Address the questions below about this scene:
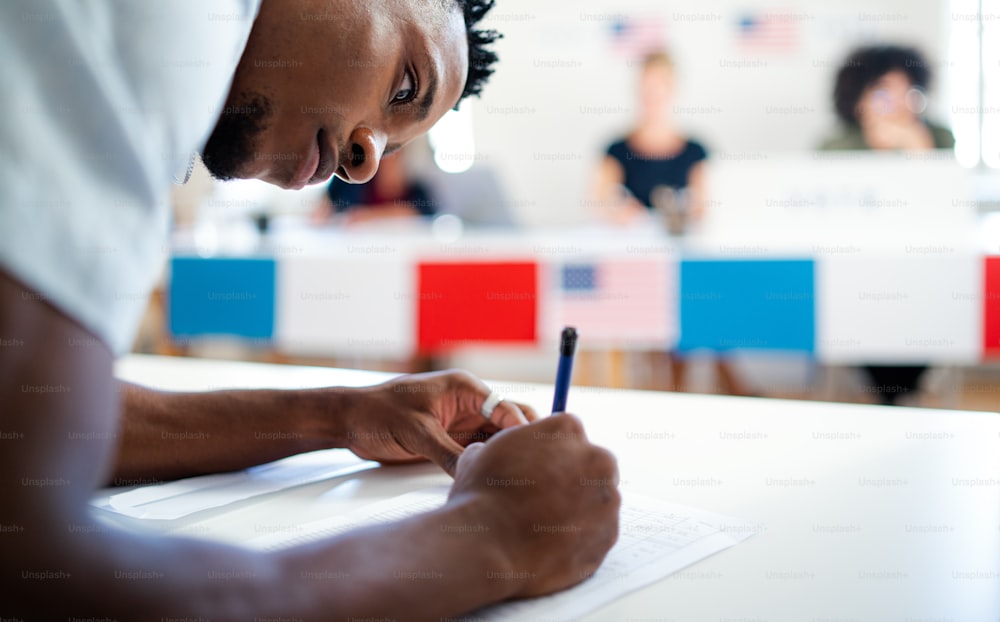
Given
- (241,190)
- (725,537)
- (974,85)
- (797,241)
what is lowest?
(725,537)

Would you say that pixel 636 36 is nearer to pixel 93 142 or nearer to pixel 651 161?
pixel 651 161

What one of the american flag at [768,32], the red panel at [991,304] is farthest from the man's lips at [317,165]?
the american flag at [768,32]

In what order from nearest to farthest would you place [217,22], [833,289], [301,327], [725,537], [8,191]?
[8,191] → [217,22] → [725,537] → [833,289] → [301,327]

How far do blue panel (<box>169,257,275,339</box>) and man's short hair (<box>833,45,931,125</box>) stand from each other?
9.37ft

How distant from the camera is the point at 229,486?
0.87m

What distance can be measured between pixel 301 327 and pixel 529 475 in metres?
2.60

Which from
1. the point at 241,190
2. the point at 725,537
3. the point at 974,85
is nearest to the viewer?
the point at 725,537

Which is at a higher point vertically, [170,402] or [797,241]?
[797,241]

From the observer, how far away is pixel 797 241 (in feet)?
9.89

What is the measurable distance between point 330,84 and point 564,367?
439mm

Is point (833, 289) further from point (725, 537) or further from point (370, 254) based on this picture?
point (725, 537)

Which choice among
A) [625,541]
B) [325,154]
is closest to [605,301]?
[325,154]

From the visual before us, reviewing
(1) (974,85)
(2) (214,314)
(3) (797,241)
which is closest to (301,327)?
(2) (214,314)

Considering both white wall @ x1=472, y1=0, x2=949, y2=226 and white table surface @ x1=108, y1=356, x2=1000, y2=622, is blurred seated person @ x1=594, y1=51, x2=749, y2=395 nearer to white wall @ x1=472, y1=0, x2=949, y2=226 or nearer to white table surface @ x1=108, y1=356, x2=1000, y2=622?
white wall @ x1=472, y1=0, x2=949, y2=226
